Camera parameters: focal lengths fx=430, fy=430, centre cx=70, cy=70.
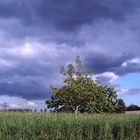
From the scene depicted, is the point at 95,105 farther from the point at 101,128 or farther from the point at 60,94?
the point at 101,128

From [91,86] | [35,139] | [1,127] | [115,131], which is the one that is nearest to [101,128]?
[115,131]

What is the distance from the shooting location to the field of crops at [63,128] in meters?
12.8

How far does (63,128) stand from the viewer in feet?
45.3

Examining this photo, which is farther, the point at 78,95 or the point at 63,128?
the point at 78,95

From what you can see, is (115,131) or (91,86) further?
(91,86)

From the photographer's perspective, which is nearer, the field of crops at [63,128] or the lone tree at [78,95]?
the field of crops at [63,128]

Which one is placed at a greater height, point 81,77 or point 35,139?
point 81,77

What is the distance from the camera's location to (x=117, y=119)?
1631 centimetres

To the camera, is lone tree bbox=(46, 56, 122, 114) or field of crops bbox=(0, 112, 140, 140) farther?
lone tree bbox=(46, 56, 122, 114)

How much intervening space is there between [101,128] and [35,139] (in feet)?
8.98

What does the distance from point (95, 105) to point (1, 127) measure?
52.6 feet

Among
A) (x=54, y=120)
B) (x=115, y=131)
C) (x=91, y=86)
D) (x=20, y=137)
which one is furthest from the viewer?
(x=91, y=86)

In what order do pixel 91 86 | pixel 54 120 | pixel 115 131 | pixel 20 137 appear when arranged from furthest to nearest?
pixel 91 86, pixel 115 131, pixel 54 120, pixel 20 137

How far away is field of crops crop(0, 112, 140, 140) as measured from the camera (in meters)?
12.8
